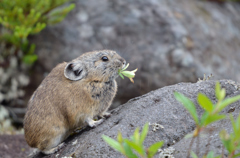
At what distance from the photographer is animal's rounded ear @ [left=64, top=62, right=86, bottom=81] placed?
5.62 metres

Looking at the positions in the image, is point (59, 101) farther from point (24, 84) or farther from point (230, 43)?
point (230, 43)

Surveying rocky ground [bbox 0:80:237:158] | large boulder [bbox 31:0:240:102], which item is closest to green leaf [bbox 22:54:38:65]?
large boulder [bbox 31:0:240:102]

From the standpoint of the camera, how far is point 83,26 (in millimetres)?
11367

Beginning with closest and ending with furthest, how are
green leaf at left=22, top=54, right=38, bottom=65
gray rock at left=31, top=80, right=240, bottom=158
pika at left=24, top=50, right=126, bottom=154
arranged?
gray rock at left=31, top=80, right=240, bottom=158
pika at left=24, top=50, right=126, bottom=154
green leaf at left=22, top=54, right=38, bottom=65

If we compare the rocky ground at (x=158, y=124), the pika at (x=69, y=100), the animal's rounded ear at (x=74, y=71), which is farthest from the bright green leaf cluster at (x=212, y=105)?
the animal's rounded ear at (x=74, y=71)

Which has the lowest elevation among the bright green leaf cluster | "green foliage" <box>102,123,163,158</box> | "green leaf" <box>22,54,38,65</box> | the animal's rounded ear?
"green leaf" <box>22,54,38,65</box>

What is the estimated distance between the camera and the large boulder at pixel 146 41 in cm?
1073

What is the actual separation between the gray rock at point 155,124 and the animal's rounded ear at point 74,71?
0.92m

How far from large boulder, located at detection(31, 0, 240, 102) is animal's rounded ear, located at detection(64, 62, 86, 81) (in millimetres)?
4857

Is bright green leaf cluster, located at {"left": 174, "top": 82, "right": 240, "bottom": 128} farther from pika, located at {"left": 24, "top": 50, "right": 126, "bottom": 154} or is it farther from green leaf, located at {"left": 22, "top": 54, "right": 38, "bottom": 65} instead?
green leaf, located at {"left": 22, "top": 54, "right": 38, "bottom": 65}

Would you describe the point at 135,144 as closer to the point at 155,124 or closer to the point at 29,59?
the point at 155,124

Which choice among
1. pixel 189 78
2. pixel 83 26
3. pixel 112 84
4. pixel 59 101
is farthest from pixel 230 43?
pixel 59 101

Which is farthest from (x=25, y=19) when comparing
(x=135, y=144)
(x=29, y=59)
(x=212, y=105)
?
(x=212, y=105)

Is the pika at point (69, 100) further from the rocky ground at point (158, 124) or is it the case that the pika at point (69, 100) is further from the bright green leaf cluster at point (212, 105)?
the bright green leaf cluster at point (212, 105)
